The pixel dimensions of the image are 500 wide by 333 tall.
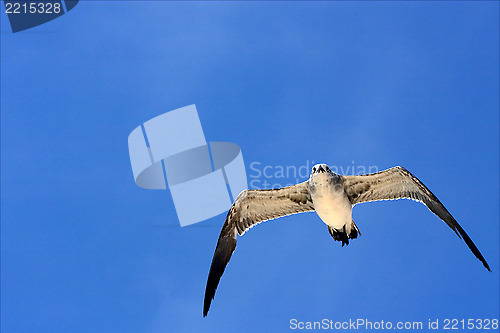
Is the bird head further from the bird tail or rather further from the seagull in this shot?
the bird tail

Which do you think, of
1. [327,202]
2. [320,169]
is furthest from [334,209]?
[320,169]

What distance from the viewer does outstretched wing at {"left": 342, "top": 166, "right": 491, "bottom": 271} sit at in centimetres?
2241

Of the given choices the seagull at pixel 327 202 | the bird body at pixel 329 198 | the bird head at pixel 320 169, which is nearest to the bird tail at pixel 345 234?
the seagull at pixel 327 202

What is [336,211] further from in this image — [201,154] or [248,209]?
[201,154]

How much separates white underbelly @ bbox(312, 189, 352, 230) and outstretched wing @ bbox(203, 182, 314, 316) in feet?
2.03

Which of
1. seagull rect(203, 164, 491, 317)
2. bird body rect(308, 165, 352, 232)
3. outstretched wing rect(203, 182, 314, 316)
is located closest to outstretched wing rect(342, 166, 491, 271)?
seagull rect(203, 164, 491, 317)

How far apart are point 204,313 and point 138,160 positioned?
987cm

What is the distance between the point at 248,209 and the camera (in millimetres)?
22797

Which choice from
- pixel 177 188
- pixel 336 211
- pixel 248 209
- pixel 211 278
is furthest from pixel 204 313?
pixel 177 188

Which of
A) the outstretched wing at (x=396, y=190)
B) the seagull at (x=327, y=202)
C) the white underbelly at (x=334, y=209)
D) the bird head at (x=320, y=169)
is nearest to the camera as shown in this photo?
the bird head at (x=320, y=169)

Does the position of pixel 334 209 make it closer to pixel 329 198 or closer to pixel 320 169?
pixel 329 198

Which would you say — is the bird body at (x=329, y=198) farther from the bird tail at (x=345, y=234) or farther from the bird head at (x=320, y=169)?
the bird tail at (x=345, y=234)

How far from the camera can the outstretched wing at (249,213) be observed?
22.6 metres

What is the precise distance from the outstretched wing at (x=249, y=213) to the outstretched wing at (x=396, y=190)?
189cm
